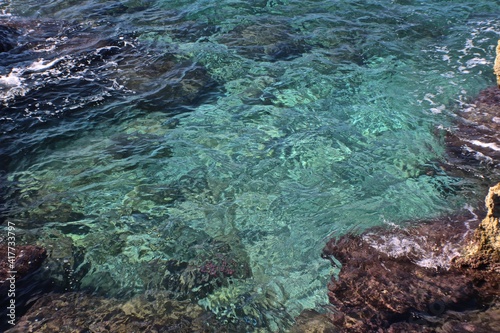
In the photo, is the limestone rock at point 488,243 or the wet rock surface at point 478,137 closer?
the limestone rock at point 488,243

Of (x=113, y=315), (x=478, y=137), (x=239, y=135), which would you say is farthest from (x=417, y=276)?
(x=239, y=135)

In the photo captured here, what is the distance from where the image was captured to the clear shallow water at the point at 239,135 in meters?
5.61

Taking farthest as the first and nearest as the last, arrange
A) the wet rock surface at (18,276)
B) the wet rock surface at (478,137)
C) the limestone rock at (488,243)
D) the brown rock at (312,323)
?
the wet rock surface at (478,137) → the wet rock surface at (18,276) → the brown rock at (312,323) → the limestone rock at (488,243)

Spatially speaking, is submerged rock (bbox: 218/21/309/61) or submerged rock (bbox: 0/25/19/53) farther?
submerged rock (bbox: 0/25/19/53)

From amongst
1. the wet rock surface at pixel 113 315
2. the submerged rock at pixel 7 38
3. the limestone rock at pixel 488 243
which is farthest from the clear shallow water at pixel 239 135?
the limestone rock at pixel 488 243

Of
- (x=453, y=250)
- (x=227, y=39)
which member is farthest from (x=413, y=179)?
(x=227, y=39)

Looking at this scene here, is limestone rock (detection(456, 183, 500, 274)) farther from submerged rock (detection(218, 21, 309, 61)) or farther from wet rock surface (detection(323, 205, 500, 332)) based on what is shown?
submerged rock (detection(218, 21, 309, 61))

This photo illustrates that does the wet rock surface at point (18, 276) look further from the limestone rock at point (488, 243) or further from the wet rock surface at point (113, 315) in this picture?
the limestone rock at point (488, 243)

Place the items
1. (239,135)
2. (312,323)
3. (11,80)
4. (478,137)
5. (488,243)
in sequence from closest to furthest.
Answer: (488,243) → (312,323) → (478,137) → (239,135) → (11,80)

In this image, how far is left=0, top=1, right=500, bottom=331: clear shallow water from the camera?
18.4 ft

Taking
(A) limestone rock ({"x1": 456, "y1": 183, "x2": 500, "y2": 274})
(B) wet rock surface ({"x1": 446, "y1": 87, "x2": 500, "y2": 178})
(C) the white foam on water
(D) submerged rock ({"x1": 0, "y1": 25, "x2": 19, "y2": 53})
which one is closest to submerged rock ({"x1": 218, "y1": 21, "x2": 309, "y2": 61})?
(B) wet rock surface ({"x1": 446, "y1": 87, "x2": 500, "y2": 178})

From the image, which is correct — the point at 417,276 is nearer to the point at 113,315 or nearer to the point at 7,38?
the point at 113,315

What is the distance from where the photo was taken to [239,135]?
7.55 m

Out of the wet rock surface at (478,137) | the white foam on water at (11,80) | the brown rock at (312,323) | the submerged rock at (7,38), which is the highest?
the submerged rock at (7,38)
